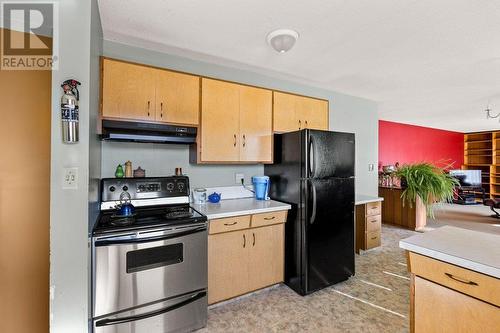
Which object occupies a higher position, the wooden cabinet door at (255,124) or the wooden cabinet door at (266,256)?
the wooden cabinet door at (255,124)

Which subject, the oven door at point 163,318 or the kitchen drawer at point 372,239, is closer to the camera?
the oven door at point 163,318

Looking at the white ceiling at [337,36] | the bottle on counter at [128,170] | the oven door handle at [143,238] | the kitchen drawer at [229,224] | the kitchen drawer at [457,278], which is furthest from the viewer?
the bottle on counter at [128,170]

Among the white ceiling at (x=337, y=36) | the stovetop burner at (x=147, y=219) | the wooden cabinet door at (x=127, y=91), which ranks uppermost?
the white ceiling at (x=337, y=36)

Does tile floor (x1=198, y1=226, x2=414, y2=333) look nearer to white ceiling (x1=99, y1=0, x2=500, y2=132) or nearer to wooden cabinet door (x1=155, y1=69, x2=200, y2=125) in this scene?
wooden cabinet door (x1=155, y1=69, x2=200, y2=125)

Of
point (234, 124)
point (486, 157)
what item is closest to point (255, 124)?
point (234, 124)

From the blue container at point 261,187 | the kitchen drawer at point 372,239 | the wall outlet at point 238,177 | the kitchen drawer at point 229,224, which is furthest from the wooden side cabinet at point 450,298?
the kitchen drawer at point 372,239

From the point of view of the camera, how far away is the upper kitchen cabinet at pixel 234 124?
2.43 metres

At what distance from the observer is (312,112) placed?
3168 mm

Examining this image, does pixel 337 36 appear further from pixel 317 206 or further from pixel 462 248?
pixel 462 248

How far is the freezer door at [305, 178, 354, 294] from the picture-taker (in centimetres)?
236

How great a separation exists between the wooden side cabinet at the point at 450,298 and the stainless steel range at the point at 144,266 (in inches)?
58.0

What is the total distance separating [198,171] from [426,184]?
4.37 m

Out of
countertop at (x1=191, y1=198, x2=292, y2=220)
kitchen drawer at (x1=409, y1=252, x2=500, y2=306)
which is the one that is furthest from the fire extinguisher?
kitchen drawer at (x1=409, y1=252, x2=500, y2=306)

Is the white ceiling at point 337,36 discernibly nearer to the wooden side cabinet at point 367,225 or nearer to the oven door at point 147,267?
the oven door at point 147,267
